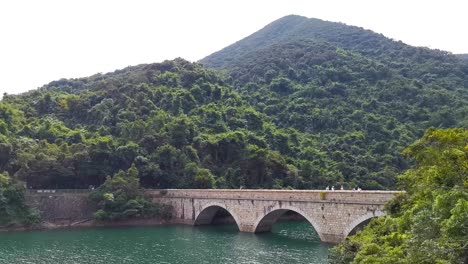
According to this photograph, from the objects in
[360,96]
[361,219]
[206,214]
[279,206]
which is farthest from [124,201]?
[360,96]

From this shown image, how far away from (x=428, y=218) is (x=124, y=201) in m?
42.1

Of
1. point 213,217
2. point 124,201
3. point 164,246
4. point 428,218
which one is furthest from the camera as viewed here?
point 213,217

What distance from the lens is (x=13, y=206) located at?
51.9 m

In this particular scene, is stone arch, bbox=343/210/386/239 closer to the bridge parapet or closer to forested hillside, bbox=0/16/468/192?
the bridge parapet

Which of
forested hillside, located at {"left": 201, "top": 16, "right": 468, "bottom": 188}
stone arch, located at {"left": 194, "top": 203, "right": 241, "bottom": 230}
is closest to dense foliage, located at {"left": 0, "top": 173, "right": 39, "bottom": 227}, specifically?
stone arch, located at {"left": 194, "top": 203, "right": 241, "bottom": 230}

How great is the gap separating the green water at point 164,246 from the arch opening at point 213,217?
1.88m

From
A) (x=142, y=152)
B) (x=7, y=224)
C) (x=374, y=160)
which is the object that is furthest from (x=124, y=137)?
(x=374, y=160)

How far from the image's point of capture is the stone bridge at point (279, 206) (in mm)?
34844

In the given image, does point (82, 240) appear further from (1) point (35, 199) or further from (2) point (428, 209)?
(2) point (428, 209)

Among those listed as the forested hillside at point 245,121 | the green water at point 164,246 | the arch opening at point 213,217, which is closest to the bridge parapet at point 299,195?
the arch opening at point 213,217

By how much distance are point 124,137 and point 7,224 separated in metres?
23.4

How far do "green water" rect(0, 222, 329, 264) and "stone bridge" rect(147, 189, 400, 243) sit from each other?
4.92 ft

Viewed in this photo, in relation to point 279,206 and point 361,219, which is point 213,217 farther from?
point 361,219

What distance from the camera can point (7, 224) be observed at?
50.5m
